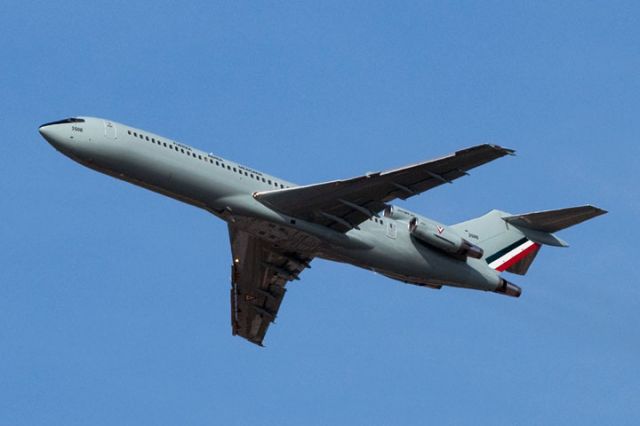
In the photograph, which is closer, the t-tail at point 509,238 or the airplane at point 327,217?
the airplane at point 327,217

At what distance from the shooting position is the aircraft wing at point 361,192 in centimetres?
4919

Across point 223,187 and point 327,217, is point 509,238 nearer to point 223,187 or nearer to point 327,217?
point 327,217

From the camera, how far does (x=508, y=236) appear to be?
58906mm

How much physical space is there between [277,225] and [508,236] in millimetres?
12088

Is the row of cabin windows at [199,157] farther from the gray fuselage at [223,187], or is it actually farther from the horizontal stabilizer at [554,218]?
the horizontal stabilizer at [554,218]

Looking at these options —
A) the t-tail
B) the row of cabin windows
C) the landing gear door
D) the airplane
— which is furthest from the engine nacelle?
the landing gear door

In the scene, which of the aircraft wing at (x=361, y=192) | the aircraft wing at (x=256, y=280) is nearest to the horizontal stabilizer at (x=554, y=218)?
the aircraft wing at (x=361, y=192)

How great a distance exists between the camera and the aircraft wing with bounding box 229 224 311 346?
188ft

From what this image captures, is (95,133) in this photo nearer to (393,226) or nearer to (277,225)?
(277,225)

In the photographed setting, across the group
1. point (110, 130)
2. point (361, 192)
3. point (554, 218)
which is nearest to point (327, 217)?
point (361, 192)

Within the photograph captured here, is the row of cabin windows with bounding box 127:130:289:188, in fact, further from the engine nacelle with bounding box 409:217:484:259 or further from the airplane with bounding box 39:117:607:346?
the engine nacelle with bounding box 409:217:484:259

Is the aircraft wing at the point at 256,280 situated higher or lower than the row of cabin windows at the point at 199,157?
lower

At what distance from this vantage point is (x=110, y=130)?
165 ft

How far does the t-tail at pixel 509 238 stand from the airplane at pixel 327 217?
0.14 feet
